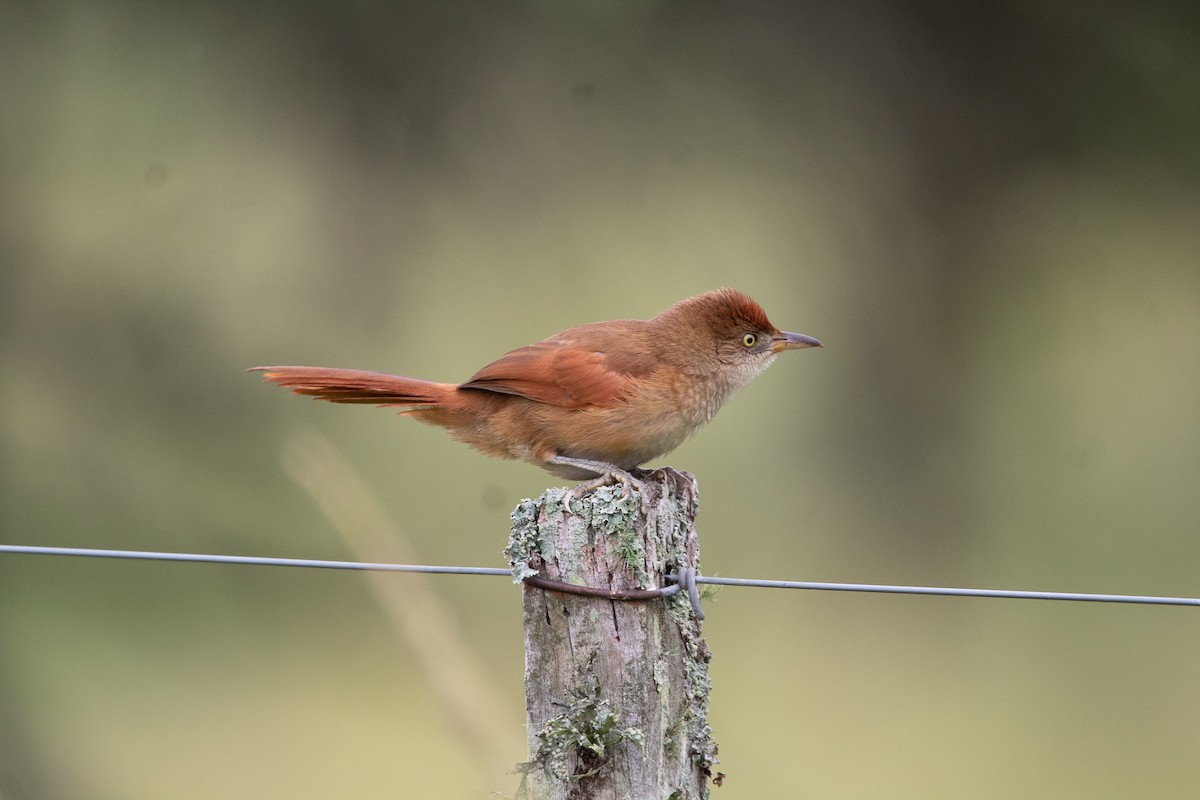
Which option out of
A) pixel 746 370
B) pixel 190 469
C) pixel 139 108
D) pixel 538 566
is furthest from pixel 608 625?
pixel 139 108

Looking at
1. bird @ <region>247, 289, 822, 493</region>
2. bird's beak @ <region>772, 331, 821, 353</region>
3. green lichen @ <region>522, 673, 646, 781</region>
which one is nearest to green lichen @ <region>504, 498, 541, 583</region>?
green lichen @ <region>522, 673, 646, 781</region>

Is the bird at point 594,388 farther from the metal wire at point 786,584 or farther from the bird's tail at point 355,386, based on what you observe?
the metal wire at point 786,584

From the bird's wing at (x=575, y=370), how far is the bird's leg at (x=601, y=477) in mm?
141

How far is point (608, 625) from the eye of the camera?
1977 millimetres

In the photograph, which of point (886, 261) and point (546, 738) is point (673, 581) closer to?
point (546, 738)

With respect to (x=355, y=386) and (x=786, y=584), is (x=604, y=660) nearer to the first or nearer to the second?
(x=786, y=584)

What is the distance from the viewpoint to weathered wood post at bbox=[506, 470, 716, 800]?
1955 millimetres

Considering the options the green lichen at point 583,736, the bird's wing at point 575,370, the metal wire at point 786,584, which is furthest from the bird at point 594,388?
the green lichen at point 583,736

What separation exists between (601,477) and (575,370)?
422 mm

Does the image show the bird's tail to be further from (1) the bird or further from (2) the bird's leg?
(2) the bird's leg

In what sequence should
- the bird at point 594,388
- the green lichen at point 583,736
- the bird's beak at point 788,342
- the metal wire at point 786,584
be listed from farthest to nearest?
the bird's beak at point 788,342 → the bird at point 594,388 → the metal wire at point 786,584 → the green lichen at point 583,736

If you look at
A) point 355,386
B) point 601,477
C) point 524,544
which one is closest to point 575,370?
point 601,477

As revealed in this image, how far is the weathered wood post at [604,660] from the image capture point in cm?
196

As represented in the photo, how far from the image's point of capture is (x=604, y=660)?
77.6 inches
